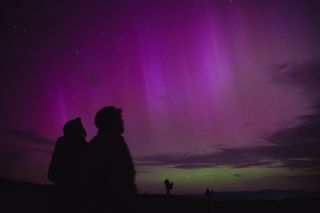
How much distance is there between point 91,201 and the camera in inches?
196

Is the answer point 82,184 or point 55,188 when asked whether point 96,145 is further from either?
point 55,188

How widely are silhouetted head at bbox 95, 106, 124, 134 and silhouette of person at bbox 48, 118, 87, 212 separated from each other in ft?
3.38

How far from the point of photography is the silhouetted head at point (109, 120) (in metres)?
5.21

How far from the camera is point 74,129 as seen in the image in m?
6.58

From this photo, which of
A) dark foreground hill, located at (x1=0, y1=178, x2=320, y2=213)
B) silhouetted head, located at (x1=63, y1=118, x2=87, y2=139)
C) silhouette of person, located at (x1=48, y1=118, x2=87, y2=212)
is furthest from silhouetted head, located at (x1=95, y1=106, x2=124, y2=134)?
dark foreground hill, located at (x1=0, y1=178, x2=320, y2=213)

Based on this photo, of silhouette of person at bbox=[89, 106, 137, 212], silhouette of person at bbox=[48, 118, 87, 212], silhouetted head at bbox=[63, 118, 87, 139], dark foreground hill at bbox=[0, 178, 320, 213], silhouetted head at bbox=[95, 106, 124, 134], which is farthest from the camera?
dark foreground hill at bbox=[0, 178, 320, 213]

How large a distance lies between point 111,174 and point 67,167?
5.64 feet

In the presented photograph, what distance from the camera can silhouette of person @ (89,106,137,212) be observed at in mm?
4840

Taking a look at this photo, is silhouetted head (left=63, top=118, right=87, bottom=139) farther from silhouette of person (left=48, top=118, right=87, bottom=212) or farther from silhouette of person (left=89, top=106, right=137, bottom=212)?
silhouette of person (left=89, top=106, right=137, bottom=212)

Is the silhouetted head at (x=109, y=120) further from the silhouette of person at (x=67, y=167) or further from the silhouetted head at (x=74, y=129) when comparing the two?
the silhouetted head at (x=74, y=129)

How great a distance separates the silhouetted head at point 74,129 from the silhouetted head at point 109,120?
55.2 inches

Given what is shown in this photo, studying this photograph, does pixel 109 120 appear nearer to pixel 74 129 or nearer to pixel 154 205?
pixel 74 129

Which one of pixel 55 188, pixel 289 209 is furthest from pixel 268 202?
pixel 55 188

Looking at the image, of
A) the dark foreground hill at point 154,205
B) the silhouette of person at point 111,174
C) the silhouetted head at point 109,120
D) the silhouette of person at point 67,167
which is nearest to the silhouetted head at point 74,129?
the silhouette of person at point 67,167
